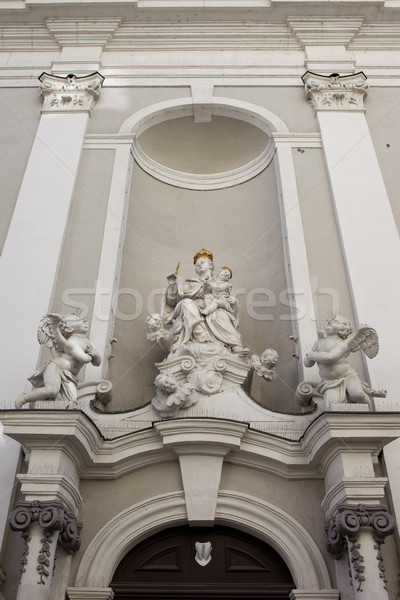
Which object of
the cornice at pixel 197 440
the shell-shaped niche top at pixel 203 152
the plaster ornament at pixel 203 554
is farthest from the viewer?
the shell-shaped niche top at pixel 203 152

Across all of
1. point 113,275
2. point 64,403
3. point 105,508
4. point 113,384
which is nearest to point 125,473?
point 105,508

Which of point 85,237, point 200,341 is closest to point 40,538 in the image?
point 200,341

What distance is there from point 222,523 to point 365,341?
1804 millimetres

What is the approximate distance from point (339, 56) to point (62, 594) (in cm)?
→ 729

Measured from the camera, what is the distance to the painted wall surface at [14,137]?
731 cm

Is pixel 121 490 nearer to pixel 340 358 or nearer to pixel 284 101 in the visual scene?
pixel 340 358

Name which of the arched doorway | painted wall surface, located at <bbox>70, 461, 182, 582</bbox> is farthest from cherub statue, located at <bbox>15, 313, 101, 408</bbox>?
the arched doorway

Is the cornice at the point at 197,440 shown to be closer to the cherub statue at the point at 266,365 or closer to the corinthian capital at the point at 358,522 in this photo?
the corinthian capital at the point at 358,522

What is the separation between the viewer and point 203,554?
4.88m

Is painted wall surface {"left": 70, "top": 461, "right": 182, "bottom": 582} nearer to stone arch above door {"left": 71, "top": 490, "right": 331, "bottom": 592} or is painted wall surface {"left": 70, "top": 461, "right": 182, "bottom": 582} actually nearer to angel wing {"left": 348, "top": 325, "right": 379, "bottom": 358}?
stone arch above door {"left": 71, "top": 490, "right": 331, "bottom": 592}

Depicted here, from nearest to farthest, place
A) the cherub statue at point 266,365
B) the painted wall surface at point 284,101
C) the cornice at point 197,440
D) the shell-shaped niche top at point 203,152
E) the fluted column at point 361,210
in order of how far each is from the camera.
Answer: the cornice at point 197,440 → the cherub statue at point 266,365 → the fluted column at point 361,210 → the painted wall surface at point 284,101 → the shell-shaped niche top at point 203,152

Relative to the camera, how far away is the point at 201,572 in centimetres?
485

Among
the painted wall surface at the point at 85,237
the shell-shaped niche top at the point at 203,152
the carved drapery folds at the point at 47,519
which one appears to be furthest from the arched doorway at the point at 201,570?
the shell-shaped niche top at the point at 203,152

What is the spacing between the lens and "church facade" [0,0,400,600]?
471 cm
